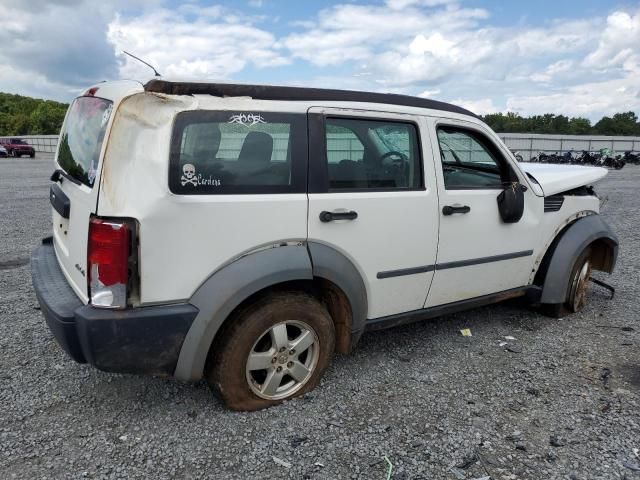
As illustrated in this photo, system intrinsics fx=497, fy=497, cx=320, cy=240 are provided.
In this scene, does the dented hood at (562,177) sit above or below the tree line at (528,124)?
below

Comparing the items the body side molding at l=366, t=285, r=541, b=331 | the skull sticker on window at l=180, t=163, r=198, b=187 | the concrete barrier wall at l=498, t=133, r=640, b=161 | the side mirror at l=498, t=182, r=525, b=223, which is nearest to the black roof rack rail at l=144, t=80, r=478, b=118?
the skull sticker on window at l=180, t=163, r=198, b=187

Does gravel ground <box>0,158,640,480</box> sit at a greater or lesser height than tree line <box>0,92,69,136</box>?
lesser

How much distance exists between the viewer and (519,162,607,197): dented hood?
4133 millimetres

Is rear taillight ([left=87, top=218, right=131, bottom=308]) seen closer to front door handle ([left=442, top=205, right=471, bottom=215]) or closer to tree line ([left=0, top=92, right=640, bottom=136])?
front door handle ([left=442, top=205, right=471, bottom=215])

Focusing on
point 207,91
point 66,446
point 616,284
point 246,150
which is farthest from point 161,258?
point 616,284

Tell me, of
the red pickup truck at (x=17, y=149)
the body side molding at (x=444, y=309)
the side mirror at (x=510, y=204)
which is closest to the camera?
the body side molding at (x=444, y=309)

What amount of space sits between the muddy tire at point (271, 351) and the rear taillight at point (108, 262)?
63 cm

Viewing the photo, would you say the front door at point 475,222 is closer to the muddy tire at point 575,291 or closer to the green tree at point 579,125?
the muddy tire at point 575,291

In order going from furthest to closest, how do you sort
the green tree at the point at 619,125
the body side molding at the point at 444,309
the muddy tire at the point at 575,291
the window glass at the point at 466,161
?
the green tree at the point at 619,125, the muddy tire at the point at 575,291, the window glass at the point at 466,161, the body side molding at the point at 444,309

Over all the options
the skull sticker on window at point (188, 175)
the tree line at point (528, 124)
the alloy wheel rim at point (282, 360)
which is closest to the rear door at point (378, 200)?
the alloy wheel rim at point (282, 360)

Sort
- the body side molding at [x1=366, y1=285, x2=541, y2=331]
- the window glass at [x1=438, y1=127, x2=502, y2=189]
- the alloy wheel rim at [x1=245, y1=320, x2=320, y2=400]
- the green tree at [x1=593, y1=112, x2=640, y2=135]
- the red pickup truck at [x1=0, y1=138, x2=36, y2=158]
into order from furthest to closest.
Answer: the green tree at [x1=593, y1=112, x2=640, y2=135] → the red pickup truck at [x1=0, y1=138, x2=36, y2=158] → the window glass at [x1=438, y1=127, x2=502, y2=189] → the body side molding at [x1=366, y1=285, x2=541, y2=331] → the alloy wheel rim at [x1=245, y1=320, x2=320, y2=400]

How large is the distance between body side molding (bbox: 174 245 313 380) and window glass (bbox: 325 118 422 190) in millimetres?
590

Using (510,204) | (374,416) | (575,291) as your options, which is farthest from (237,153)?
(575,291)

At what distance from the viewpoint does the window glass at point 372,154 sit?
2.99 meters
